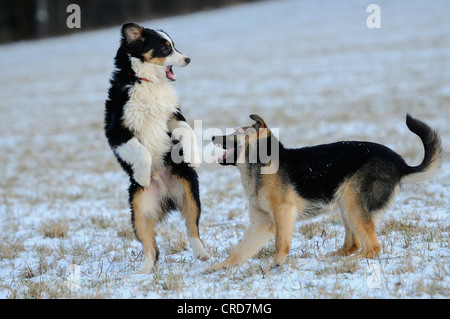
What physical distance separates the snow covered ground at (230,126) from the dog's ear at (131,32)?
7.53 ft

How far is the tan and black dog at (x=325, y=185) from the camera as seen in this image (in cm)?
463

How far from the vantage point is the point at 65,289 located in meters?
4.10

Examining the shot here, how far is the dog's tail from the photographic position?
468 centimetres

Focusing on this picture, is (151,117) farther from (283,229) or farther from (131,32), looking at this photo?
(283,229)

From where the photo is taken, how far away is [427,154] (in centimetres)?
474


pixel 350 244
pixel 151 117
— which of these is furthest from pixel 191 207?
pixel 350 244

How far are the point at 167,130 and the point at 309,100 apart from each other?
45.4 feet

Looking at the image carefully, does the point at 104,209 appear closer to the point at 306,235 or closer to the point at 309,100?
the point at 306,235

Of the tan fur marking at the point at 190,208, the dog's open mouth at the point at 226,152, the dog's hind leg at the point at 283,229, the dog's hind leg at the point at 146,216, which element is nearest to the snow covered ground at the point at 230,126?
the dog's hind leg at the point at 283,229

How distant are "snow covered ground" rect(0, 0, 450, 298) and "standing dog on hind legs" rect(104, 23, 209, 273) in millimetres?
516

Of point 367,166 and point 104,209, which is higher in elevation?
point 367,166

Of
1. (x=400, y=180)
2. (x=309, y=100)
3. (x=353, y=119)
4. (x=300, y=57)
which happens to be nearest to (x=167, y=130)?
(x=400, y=180)

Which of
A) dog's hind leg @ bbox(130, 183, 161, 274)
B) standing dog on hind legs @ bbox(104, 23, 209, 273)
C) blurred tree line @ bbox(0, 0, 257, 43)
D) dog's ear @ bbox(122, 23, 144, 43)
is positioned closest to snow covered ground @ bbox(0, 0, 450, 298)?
dog's hind leg @ bbox(130, 183, 161, 274)

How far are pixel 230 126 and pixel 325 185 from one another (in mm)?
10683
